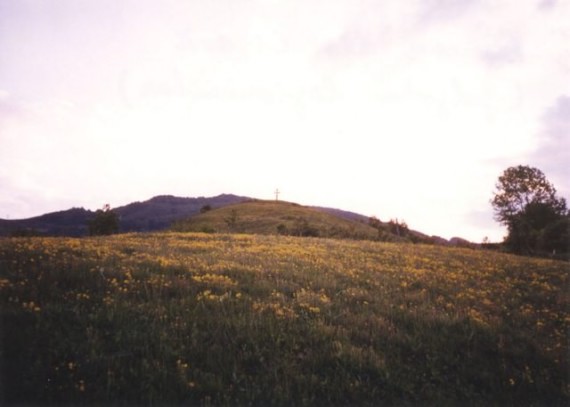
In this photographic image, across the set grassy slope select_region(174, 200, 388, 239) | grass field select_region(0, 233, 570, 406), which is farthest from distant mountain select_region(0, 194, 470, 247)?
grass field select_region(0, 233, 570, 406)

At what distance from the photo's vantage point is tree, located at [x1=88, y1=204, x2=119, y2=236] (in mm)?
51500

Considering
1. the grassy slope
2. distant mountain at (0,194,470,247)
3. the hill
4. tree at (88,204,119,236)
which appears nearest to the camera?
distant mountain at (0,194,470,247)

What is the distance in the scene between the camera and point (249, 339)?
6.19 metres

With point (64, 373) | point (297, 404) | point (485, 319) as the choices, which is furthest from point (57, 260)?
point (485, 319)

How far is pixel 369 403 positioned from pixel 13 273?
7555 mm

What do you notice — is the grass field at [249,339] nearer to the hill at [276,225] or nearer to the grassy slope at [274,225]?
the hill at [276,225]

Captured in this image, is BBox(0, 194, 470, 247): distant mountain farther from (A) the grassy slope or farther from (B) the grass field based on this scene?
(B) the grass field

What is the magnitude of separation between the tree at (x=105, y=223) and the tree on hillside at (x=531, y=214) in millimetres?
55187

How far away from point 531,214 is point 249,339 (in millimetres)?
62553

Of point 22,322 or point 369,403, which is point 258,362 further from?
point 22,322

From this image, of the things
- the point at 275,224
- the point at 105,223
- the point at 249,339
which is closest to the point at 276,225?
the point at 275,224

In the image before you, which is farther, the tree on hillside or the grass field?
the tree on hillside

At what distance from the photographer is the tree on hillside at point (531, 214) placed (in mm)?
44594

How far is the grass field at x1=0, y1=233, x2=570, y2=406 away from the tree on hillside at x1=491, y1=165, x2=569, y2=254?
1654 inches
